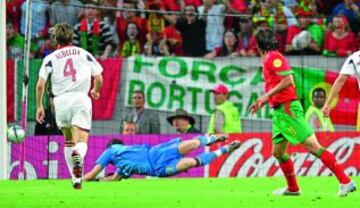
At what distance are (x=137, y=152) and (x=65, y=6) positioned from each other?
6605 mm

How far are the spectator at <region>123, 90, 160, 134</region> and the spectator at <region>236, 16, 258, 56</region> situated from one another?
7.51ft

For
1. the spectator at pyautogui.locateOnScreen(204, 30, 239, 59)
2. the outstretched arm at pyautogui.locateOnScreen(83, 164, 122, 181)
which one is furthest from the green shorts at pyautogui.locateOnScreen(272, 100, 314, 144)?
the spectator at pyautogui.locateOnScreen(204, 30, 239, 59)

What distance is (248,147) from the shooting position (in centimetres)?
2075

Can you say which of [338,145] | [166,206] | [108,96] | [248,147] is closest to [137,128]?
[108,96]

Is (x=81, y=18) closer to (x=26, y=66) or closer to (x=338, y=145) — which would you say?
(x=26, y=66)

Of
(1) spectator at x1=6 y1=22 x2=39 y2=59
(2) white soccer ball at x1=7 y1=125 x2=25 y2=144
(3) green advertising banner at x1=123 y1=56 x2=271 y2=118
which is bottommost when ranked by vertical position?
(2) white soccer ball at x1=7 y1=125 x2=25 y2=144

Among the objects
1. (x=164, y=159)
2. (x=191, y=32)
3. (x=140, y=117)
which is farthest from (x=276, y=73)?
(x=191, y=32)

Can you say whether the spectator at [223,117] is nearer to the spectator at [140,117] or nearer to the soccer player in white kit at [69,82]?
the spectator at [140,117]

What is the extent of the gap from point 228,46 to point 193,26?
1.04 m

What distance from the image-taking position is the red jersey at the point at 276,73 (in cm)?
1328

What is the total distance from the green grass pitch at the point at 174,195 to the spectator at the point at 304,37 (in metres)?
5.41

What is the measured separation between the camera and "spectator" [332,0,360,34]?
22.9m

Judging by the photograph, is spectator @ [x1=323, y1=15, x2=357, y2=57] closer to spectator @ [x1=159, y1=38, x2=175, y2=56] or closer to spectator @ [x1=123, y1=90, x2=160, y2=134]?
spectator @ [x1=159, y1=38, x2=175, y2=56]

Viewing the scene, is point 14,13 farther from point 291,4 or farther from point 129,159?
point 129,159
